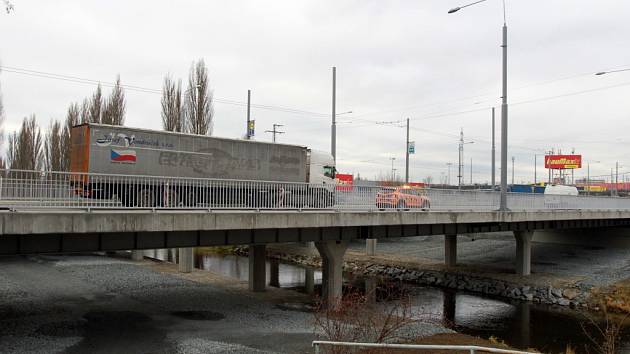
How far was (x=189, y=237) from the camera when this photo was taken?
17.4 metres

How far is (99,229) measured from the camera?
14.1 metres

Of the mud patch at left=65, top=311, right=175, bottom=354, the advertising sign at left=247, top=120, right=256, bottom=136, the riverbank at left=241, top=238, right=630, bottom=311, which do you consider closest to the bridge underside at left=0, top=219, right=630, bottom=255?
the mud patch at left=65, top=311, right=175, bottom=354

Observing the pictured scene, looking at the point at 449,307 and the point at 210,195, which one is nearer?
the point at 210,195

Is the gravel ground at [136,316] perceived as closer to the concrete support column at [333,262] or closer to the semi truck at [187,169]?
the concrete support column at [333,262]

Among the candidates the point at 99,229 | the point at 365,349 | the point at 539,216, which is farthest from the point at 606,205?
the point at 99,229

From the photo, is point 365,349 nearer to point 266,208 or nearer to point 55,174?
point 266,208

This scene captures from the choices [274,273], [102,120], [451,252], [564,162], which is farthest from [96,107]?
[564,162]

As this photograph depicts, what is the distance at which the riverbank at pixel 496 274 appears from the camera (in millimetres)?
29917

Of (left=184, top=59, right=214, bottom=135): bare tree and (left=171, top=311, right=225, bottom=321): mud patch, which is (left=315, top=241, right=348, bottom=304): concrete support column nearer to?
(left=171, top=311, right=225, bottom=321): mud patch

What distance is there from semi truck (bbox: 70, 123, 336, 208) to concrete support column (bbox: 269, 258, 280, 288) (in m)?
8.70

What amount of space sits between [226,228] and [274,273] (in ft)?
69.7

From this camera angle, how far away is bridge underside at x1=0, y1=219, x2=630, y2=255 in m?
14.2

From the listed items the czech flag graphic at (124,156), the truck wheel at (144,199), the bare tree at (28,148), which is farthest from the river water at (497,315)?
the bare tree at (28,148)

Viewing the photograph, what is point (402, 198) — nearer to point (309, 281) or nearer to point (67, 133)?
Result: point (309, 281)
